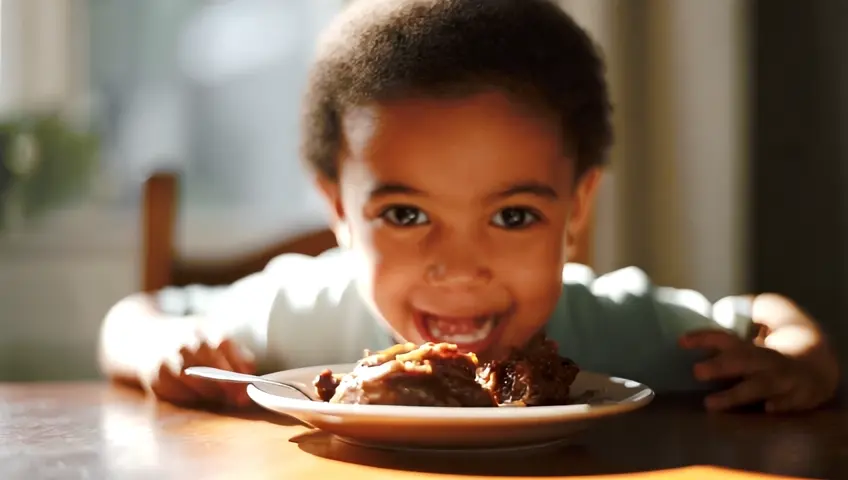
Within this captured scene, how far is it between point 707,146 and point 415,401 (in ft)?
1.26

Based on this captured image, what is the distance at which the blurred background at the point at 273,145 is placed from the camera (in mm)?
627

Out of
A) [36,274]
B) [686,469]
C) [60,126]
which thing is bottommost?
[686,469]

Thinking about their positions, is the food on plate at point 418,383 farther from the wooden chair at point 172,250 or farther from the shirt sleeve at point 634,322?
the wooden chair at point 172,250

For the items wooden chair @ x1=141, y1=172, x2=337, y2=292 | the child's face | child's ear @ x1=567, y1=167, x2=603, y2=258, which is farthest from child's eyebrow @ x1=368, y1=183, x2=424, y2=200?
wooden chair @ x1=141, y1=172, x2=337, y2=292

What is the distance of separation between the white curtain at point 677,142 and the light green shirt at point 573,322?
0.02 m

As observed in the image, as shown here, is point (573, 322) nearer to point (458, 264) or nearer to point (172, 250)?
point (458, 264)

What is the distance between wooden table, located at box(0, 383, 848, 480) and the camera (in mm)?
322

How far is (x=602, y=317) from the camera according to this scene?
658mm

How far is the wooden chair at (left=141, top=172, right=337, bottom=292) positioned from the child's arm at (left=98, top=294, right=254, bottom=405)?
3cm

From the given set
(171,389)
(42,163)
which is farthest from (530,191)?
(42,163)

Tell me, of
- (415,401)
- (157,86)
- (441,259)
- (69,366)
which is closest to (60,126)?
(157,86)

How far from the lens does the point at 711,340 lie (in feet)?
1.83

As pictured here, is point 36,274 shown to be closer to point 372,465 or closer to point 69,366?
point 69,366

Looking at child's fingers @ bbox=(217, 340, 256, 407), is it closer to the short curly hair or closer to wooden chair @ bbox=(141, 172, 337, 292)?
the short curly hair
